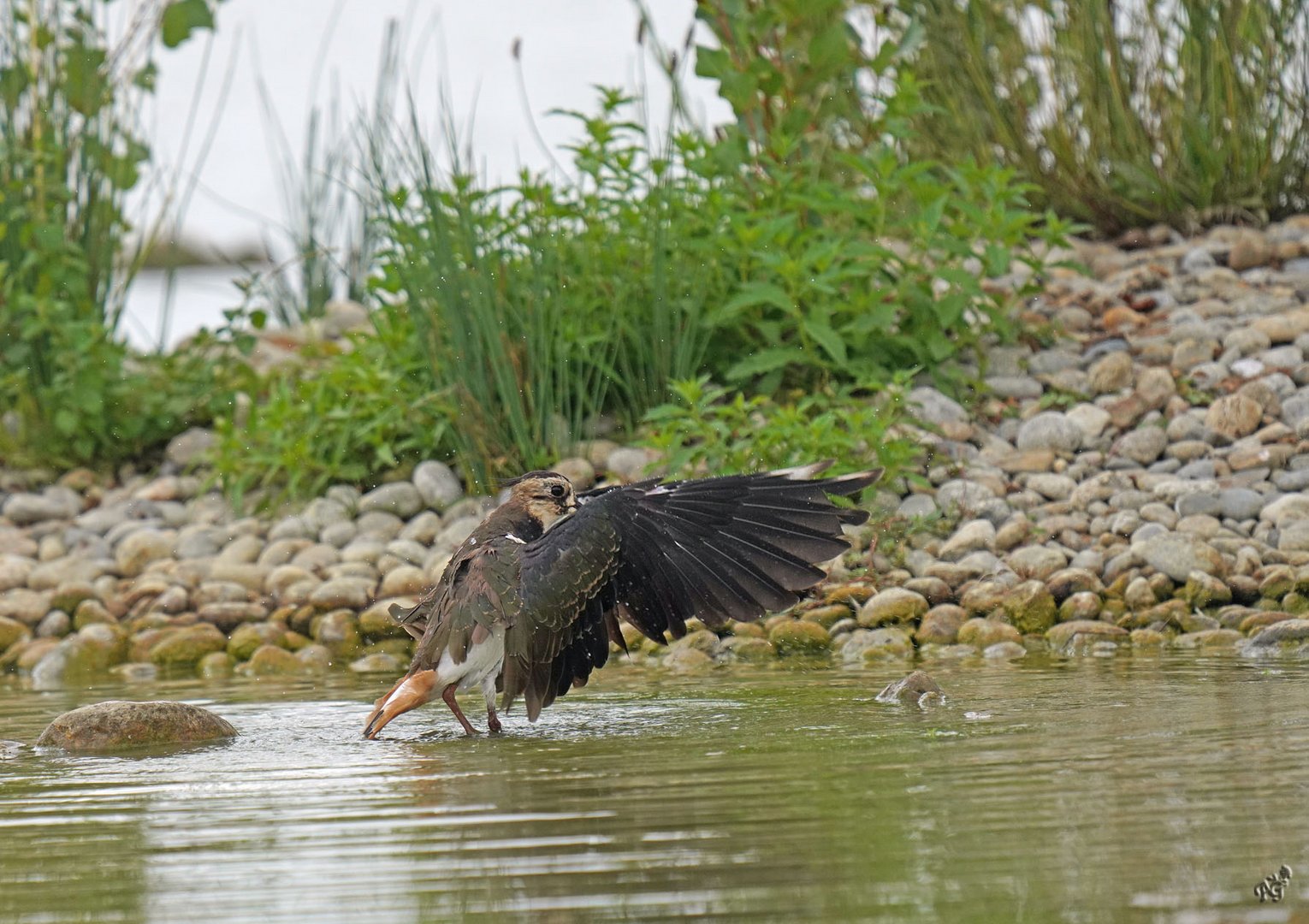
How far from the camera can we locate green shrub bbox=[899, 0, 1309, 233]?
9.81 meters

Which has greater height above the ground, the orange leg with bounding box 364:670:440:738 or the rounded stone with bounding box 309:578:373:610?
the rounded stone with bounding box 309:578:373:610

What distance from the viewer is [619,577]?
4938 mm

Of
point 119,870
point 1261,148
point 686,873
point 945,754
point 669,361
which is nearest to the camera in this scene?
point 686,873

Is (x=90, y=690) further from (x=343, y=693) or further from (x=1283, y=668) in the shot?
(x=1283, y=668)

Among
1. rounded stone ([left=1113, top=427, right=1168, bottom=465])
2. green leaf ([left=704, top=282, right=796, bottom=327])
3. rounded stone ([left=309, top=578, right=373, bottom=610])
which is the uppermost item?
green leaf ([left=704, top=282, right=796, bottom=327])

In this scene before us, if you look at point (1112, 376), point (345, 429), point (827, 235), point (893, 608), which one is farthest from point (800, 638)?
point (345, 429)

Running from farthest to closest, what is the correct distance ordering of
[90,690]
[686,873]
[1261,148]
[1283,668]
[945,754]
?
1. [1261,148]
2. [90,690]
3. [1283,668]
4. [945,754]
5. [686,873]

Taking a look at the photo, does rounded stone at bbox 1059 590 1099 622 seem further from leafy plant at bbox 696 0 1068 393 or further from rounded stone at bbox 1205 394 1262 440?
leafy plant at bbox 696 0 1068 393

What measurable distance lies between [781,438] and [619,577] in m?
2.33

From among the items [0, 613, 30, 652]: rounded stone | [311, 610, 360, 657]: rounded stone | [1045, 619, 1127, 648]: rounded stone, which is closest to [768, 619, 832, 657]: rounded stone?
[1045, 619, 1127, 648]: rounded stone

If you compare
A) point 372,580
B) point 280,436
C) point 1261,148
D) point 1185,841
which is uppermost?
point 1261,148

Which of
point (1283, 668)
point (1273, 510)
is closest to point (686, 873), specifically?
point (1283, 668)

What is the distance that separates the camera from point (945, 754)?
3.87 meters

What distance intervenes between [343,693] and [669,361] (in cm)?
279
